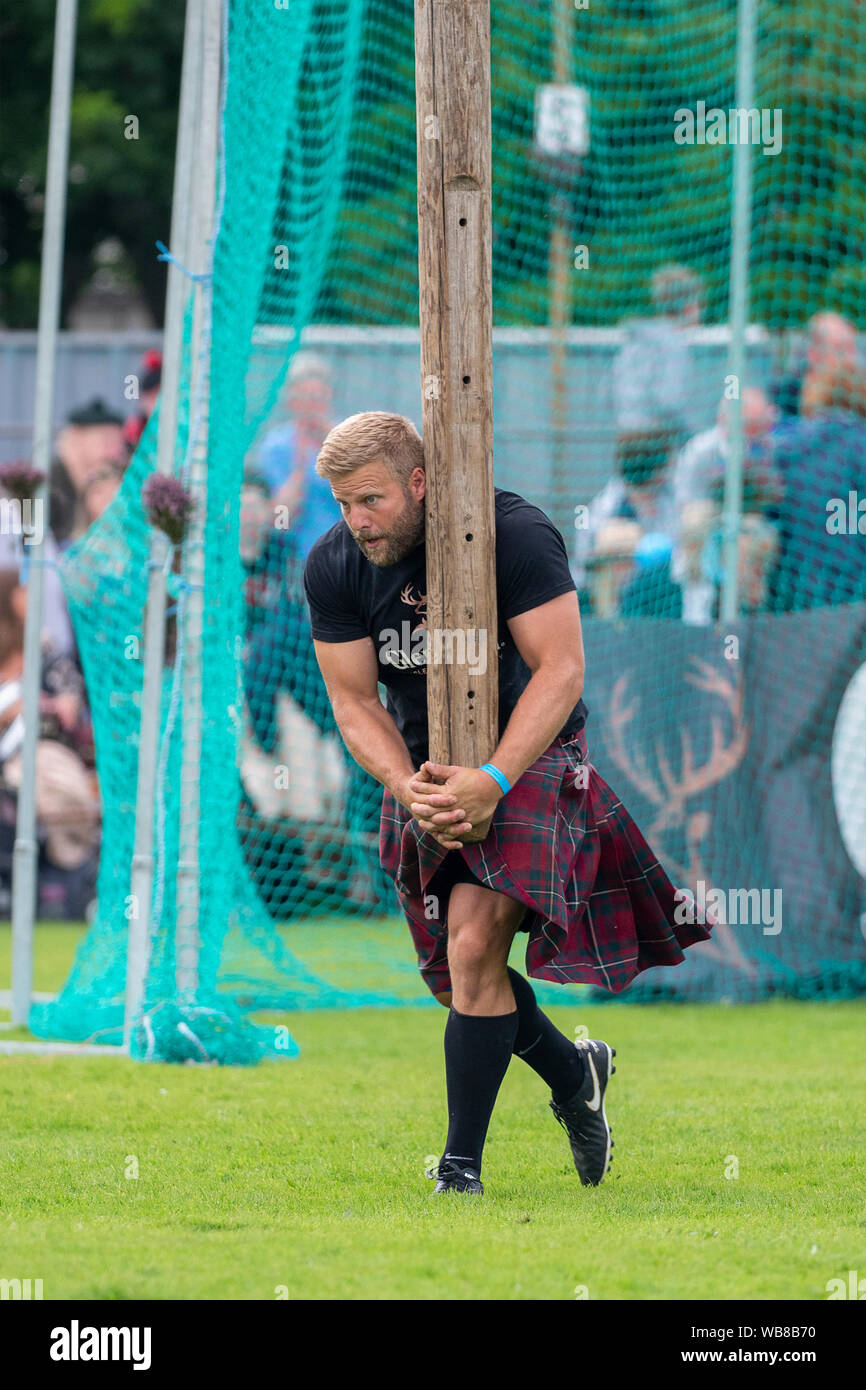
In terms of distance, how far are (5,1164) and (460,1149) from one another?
97 centimetres

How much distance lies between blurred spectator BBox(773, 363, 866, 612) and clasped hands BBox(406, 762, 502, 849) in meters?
4.02

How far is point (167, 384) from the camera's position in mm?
5613

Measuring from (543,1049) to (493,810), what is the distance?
578 mm

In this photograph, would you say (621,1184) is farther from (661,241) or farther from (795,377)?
(661,241)

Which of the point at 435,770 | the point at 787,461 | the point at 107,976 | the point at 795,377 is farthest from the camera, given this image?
the point at 795,377

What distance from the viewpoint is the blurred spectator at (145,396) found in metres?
8.02

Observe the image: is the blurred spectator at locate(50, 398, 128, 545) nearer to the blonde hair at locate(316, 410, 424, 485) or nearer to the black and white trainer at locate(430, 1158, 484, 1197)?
the blonde hair at locate(316, 410, 424, 485)

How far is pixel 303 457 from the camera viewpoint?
856 cm

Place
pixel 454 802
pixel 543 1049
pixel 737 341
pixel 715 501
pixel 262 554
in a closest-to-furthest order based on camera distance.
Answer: pixel 454 802
pixel 543 1049
pixel 737 341
pixel 715 501
pixel 262 554

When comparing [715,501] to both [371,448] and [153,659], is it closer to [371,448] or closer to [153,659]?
[153,659]

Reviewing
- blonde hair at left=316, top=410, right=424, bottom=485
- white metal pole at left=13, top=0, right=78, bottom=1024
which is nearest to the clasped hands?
blonde hair at left=316, top=410, right=424, bottom=485

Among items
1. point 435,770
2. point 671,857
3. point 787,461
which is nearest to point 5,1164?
point 435,770

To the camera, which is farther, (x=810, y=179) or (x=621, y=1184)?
(x=810, y=179)

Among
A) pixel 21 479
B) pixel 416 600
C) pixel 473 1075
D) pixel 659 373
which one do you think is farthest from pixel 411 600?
pixel 659 373
